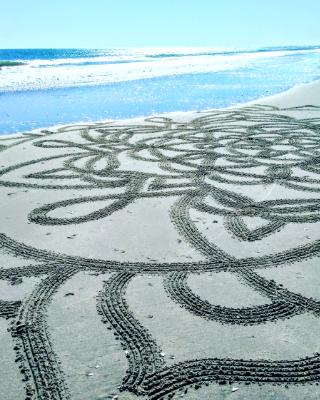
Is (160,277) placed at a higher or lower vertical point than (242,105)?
lower

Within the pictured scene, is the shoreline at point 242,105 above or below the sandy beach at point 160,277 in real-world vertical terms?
above

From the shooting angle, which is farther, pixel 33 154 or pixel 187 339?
pixel 33 154

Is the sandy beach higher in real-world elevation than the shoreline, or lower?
lower

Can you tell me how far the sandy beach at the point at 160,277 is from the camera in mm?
3551

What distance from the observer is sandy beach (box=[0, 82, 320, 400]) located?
355 cm

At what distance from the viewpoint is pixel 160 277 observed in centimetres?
500

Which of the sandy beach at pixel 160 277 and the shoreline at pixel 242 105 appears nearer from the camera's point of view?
the sandy beach at pixel 160 277

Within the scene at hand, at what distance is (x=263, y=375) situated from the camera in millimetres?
3537

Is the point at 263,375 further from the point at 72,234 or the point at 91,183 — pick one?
the point at 91,183

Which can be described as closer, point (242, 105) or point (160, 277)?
point (160, 277)

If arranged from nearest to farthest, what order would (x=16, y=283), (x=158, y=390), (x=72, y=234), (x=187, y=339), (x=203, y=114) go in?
(x=158, y=390)
(x=187, y=339)
(x=16, y=283)
(x=72, y=234)
(x=203, y=114)

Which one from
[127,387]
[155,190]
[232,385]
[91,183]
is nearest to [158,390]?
[127,387]

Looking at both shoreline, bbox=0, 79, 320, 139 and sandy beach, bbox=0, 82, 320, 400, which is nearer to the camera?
sandy beach, bbox=0, 82, 320, 400

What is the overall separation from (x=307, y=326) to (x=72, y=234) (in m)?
3.19
